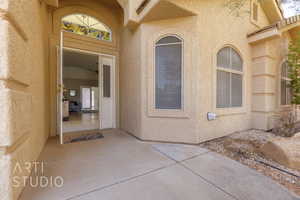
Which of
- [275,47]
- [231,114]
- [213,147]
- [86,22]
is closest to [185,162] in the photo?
[213,147]

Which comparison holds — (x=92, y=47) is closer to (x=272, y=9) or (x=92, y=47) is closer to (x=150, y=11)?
(x=150, y=11)

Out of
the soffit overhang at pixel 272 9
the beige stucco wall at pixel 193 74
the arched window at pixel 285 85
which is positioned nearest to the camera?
the beige stucco wall at pixel 193 74

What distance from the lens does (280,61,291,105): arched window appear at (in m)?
5.32

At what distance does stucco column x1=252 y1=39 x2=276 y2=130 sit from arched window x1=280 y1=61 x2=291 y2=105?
81 cm

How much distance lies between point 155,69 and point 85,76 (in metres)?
11.1

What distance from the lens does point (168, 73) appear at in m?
3.46

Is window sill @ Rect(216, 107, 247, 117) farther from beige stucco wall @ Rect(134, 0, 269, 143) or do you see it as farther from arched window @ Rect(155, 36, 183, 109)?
arched window @ Rect(155, 36, 183, 109)

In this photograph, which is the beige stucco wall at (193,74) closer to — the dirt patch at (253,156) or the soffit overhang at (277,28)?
the dirt patch at (253,156)

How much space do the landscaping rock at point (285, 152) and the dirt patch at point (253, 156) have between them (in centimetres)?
10

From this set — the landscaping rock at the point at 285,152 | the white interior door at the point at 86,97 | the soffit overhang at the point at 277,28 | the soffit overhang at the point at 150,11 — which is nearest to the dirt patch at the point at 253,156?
the landscaping rock at the point at 285,152

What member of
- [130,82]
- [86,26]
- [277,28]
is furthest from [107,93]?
[277,28]

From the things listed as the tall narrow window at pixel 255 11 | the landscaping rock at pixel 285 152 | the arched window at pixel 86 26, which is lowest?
the landscaping rock at pixel 285 152

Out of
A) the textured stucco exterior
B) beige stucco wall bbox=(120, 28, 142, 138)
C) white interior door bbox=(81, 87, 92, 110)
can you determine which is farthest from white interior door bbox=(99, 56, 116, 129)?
white interior door bbox=(81, 87, 92, 110)

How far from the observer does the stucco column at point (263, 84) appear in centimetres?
459
